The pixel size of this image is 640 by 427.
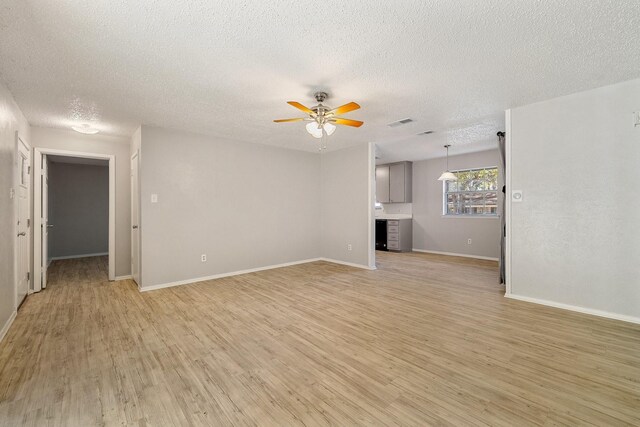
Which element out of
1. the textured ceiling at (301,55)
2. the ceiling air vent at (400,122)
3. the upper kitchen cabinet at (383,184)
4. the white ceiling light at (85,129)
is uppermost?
the ceiling air vent at (400,122)

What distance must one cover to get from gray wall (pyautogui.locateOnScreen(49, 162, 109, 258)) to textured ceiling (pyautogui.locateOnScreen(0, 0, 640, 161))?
13.3ft

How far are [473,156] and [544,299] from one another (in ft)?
14.0

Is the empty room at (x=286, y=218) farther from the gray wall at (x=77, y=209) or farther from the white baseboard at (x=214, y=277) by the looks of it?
the gray wall at (x=77, y=209)

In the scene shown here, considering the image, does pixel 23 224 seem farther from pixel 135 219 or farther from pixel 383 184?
pixel 383 184

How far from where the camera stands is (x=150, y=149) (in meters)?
4.27

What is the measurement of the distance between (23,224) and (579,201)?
6895 millimetres

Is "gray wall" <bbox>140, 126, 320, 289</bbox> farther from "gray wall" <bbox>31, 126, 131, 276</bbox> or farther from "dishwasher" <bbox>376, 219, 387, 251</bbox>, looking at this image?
"dishwasher" <bbox>376, 219, 387, 251</bbox>

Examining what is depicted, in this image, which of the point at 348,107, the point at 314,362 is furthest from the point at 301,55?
the point at 314,362

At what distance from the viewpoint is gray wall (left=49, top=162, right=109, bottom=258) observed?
6945 mm

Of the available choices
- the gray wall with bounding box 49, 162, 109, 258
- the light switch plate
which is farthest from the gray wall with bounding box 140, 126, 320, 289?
the gray wall with bounding box 49, 162, 109, 258

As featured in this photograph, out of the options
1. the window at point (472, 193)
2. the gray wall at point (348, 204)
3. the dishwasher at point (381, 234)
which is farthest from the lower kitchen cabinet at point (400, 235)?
the gray wall at point (348, 204)

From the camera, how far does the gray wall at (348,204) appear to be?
5.58 m

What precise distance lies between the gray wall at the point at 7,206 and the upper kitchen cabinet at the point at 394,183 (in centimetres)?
743

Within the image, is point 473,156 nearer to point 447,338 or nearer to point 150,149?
point 447,338
